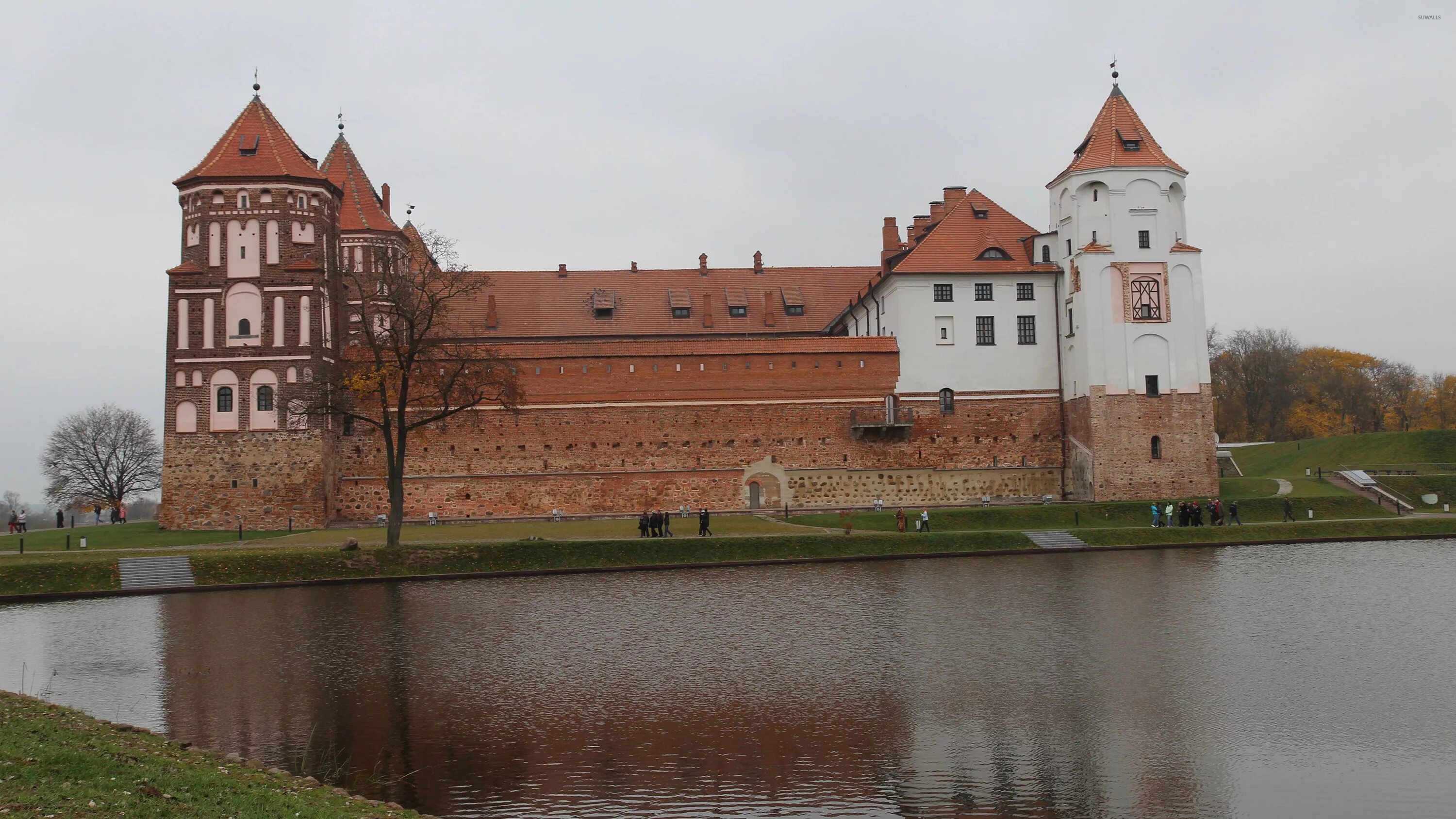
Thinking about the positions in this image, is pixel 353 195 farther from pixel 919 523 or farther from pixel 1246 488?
pixel 1246 488

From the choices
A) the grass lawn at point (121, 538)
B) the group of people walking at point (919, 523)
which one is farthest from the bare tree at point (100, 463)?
the group of people walking at point (919, 523)

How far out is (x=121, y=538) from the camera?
33.3 metres

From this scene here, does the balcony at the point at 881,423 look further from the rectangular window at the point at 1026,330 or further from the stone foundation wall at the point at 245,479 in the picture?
the stone foundation wall at the point at 245,479

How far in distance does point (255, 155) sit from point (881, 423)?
71.7 feet

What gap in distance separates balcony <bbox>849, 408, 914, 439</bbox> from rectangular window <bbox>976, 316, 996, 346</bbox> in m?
3.64

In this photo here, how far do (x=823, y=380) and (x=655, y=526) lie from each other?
11.2m

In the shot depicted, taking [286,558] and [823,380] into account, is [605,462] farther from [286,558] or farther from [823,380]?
[286,558]

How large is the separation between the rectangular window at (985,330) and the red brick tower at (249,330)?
21.8 m

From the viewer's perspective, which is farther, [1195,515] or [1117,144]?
[1117,144]

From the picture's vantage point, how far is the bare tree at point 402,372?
2950cm

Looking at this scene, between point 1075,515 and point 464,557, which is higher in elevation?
Answer: point 1075,515

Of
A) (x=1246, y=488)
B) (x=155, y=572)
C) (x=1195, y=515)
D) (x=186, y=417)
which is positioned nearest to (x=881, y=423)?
(x=1195, y=515)

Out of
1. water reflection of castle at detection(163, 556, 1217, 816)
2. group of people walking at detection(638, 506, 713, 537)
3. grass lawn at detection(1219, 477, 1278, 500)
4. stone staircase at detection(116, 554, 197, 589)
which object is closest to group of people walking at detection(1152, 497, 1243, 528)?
grass lawn at detection(1219, 477, 1278, 500)

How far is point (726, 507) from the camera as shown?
39.2 metres
